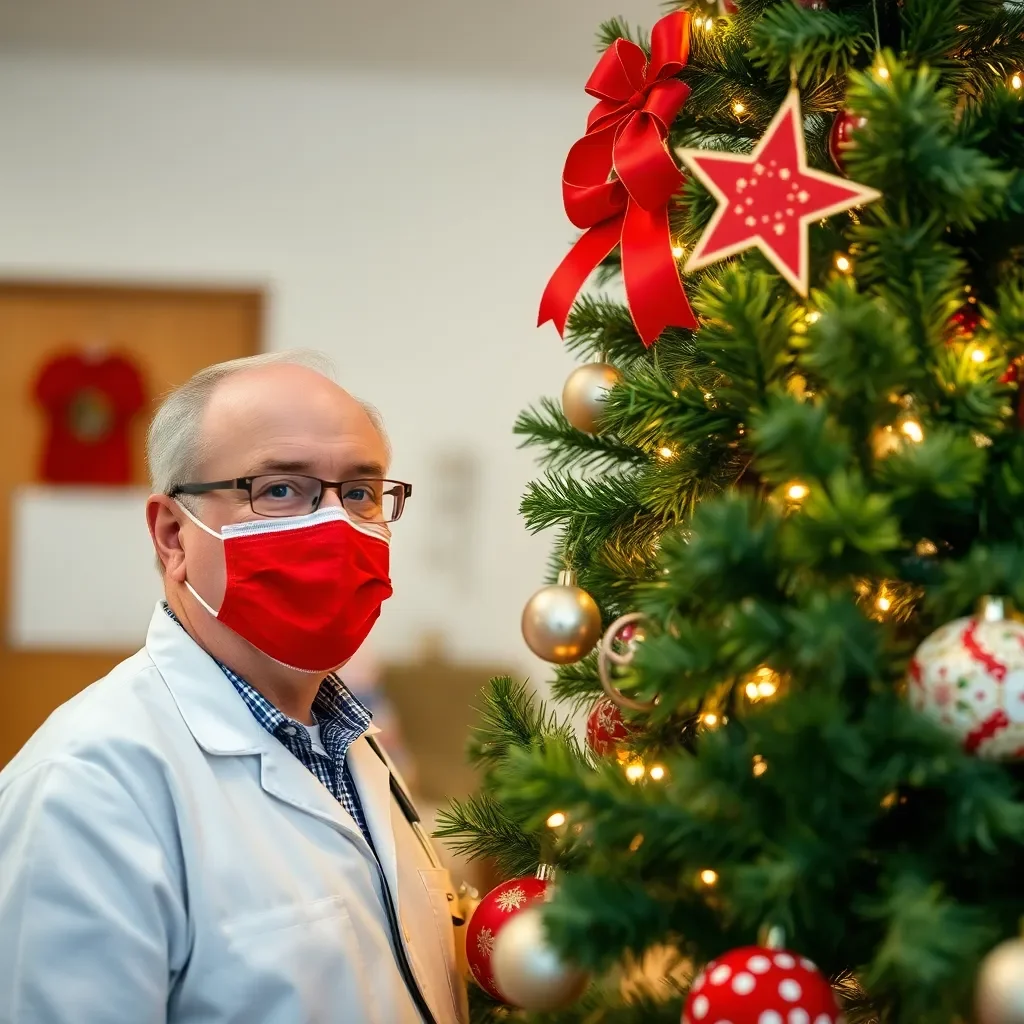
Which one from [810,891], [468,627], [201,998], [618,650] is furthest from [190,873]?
[468,627]

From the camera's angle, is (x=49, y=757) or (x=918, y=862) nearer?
(x=918, y=862)

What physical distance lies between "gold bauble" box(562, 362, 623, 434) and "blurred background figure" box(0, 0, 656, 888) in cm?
289

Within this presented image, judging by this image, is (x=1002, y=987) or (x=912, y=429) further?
(x=912, y=429)

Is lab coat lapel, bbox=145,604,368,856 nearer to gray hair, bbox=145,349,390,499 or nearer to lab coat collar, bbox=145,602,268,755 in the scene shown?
lab coat collar, bbox=145,602,268,755

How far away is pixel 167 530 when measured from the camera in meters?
1.28

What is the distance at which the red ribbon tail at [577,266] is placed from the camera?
40.8 inches

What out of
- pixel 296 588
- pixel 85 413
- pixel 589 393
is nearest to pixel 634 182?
pixel 589 393

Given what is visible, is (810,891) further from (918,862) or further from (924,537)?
(924,537)

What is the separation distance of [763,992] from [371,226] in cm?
379

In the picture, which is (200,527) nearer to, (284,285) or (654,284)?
(654,284)

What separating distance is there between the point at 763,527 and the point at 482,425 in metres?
3.50

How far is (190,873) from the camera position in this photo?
1.02 metres

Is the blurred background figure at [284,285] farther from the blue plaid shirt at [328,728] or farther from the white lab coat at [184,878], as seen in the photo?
the white lab coat at [184,878]

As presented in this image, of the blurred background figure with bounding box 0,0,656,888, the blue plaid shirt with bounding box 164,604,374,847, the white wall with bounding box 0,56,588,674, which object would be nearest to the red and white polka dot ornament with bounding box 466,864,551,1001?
the blue plaid shirt with bounding box 164,604,374,847
